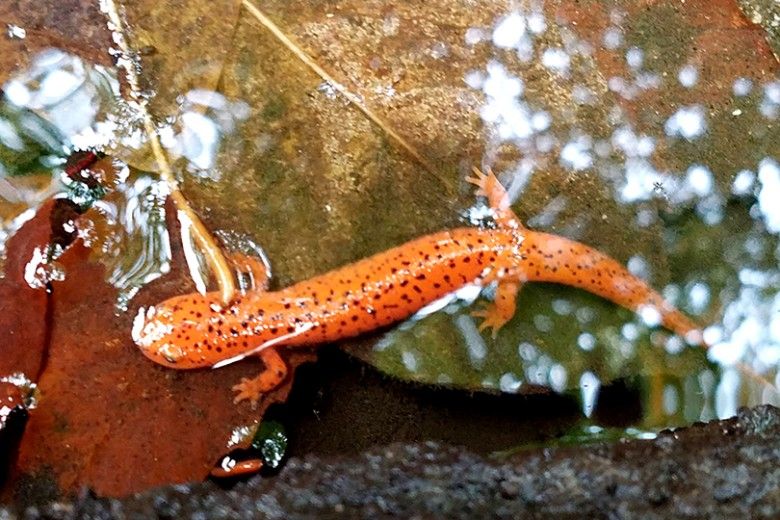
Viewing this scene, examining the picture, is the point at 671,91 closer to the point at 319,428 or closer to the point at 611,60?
the point at 611,60

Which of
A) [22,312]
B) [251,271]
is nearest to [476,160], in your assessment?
[251,271]

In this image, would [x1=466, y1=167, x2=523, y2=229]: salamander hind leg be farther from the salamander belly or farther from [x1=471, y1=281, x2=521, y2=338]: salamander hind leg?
[x1=471, y1=281, x2=521, y2=338]: salamander hind leg

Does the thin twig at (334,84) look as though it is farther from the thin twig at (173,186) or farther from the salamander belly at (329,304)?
the thin twig at (173,186)

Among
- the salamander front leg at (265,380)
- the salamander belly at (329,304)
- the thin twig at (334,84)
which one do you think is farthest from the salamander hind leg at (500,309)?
the salamander front leg at (265,380)

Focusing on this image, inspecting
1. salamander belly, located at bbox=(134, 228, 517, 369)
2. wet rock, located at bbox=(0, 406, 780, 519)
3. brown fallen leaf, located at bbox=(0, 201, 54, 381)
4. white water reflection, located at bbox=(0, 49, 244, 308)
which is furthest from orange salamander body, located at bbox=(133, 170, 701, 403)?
wet rock, located at bbox=(0, 406, 780, 519)

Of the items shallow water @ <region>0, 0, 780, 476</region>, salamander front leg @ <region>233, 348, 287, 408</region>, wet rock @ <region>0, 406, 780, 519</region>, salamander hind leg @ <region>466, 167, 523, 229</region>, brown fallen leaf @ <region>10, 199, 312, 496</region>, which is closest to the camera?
wet rock @ <region>0, 406, 780, 519</region>
